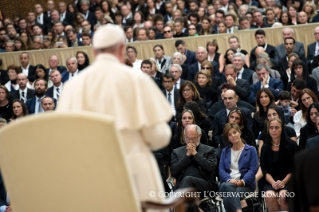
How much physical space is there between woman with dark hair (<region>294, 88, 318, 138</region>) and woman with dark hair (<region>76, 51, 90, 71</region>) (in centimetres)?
466

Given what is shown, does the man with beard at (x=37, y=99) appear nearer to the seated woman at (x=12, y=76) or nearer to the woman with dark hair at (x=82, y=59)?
the woman with dark hair at (x=82, y=59)

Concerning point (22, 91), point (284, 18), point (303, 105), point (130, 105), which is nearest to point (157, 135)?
point (130, 105)

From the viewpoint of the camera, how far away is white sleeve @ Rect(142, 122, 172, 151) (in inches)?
144

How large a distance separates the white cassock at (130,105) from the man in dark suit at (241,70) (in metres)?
6.67

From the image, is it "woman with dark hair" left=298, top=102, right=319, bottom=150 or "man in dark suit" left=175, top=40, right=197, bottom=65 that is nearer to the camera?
"woman with dark hair" left=298, top=102, right=319, bottom=150

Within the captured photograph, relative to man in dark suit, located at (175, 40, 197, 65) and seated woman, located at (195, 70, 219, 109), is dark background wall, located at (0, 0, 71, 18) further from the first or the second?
seated woman, located at (195, 70, 219, 109)

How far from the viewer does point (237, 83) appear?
382 inches

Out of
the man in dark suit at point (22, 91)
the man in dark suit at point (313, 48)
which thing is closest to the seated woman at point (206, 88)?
the man in dark suit at point (313, 48)

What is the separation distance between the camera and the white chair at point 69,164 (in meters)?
3.50

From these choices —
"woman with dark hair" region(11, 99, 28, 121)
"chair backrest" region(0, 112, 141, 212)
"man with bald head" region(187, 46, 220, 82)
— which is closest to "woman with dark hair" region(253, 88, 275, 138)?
"man with bald head" region(187, 46, 220, 82)

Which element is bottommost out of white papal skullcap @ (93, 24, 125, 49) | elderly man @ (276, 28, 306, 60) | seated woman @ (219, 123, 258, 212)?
seated woman @ (219, 123, 258, 212)

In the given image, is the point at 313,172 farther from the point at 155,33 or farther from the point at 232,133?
the point at 155,33

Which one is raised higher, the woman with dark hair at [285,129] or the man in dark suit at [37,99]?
the man in dark suit at [37,99]

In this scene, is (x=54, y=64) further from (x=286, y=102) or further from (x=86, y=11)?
(x=286, y=102)
